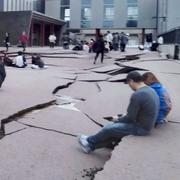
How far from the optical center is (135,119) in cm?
577

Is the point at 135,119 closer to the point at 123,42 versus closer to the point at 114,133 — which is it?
the point at 114,133

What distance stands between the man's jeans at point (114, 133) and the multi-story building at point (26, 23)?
37706mm

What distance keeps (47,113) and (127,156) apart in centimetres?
370

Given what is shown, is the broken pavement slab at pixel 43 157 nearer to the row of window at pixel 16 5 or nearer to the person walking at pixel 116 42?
the person walking at pixel 116 42

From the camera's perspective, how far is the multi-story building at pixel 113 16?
211 feet

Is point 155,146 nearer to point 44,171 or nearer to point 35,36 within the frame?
point 44,171

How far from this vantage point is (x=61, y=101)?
10.6 m

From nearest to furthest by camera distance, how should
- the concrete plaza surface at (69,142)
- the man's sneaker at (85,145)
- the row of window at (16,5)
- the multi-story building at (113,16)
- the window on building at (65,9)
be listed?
1. the concrete plaza surface at (69,142)
2. the man's sneaker at (85,145)
3. the row of window at (16,5)
4. the multi-story building at (113,16)
5. the window on building at (65,9)

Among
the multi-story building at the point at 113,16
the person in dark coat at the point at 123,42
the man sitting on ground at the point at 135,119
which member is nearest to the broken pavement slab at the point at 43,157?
the man sitting on ground at the point at 135,119

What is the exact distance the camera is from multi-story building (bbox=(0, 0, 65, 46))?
4284cm

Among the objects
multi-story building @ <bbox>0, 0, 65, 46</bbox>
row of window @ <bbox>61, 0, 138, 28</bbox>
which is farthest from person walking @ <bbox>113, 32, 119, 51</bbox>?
row of window @ <bbox>61, 0, 138, 28</bbox>

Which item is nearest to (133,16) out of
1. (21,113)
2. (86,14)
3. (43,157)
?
(86,14)

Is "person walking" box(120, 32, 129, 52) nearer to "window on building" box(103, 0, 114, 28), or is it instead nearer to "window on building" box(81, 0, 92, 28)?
"window on building" box(103, 0, 114, 28)

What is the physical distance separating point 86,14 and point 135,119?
62.8 m
